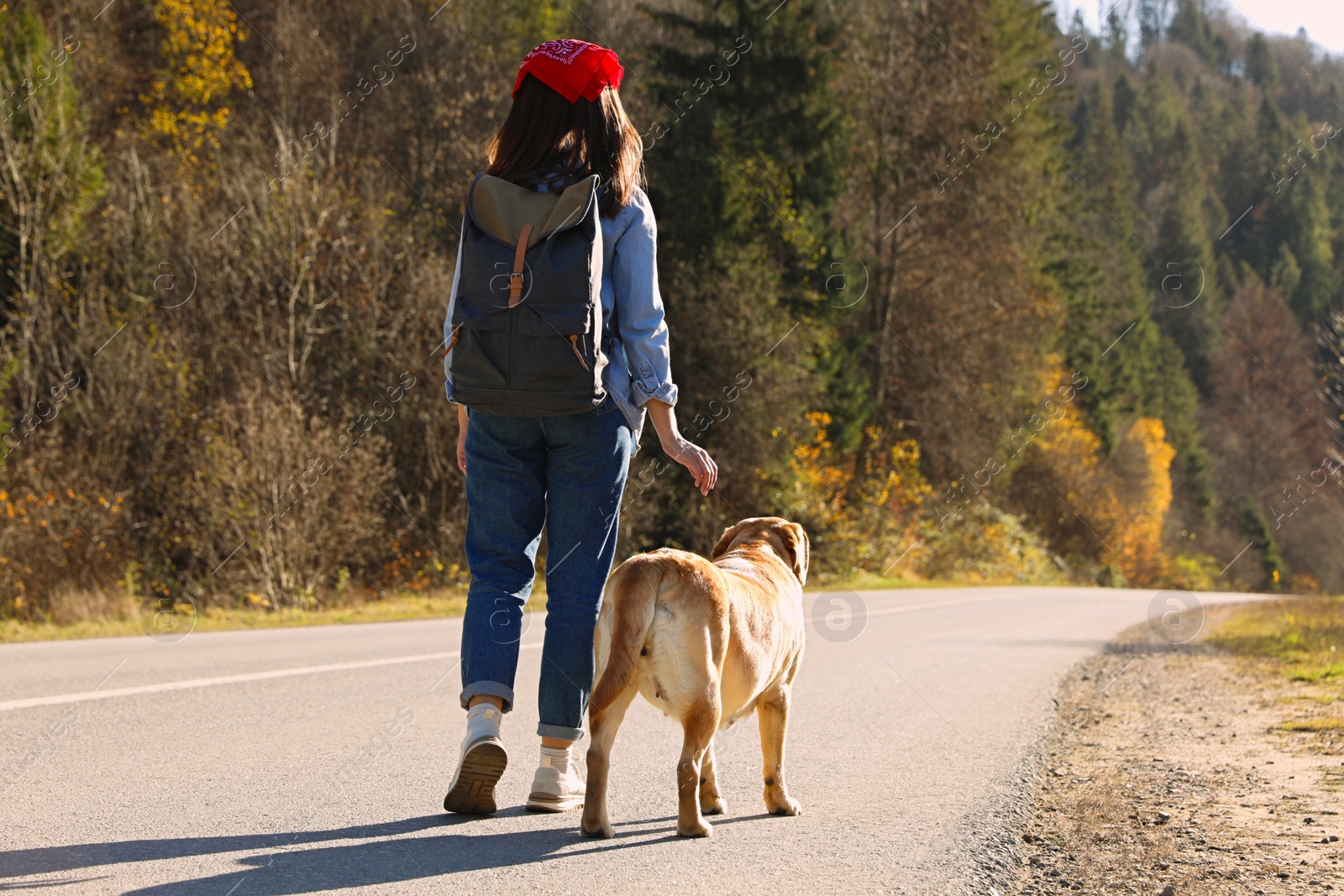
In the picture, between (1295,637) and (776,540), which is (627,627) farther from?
(1295,637)

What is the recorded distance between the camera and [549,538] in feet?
12.7

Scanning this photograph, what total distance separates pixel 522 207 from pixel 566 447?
0.74m

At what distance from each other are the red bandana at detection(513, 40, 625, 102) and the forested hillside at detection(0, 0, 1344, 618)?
13.2 m

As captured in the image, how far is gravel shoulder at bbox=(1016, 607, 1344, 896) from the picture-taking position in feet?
11.4

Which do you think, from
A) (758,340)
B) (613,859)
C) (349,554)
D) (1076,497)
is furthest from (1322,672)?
(1076,497)

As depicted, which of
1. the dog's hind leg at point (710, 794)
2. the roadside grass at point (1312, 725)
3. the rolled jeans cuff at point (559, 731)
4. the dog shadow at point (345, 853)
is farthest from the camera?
the roadside grass at point (1312, 725)

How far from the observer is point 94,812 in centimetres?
368

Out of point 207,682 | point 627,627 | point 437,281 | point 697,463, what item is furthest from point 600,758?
A: point 437,281

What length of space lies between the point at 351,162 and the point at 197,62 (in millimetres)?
4614

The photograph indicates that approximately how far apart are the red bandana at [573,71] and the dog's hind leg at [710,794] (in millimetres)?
2161

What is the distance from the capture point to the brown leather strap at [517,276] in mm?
3574

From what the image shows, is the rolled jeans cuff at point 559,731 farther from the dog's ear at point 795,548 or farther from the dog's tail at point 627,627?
the dog's ear at point 795,548

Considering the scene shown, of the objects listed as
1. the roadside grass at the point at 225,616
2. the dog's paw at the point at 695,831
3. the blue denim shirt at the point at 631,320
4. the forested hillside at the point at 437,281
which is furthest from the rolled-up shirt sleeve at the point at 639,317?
the forested hillside at the point at 437,281

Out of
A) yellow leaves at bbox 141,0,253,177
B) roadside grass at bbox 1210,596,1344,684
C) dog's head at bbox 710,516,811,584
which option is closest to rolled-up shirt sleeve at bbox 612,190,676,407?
dog's head at bbox 710,516,811,584
